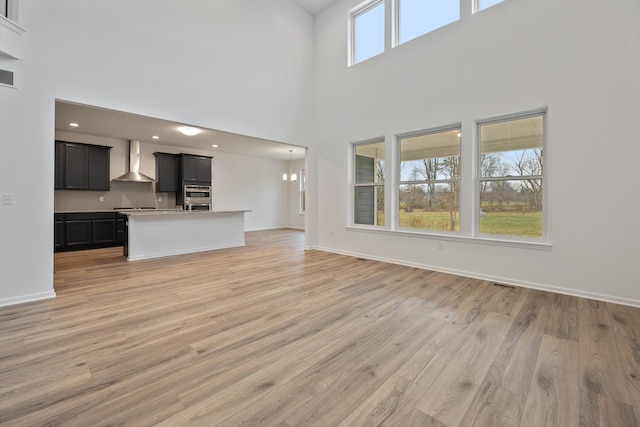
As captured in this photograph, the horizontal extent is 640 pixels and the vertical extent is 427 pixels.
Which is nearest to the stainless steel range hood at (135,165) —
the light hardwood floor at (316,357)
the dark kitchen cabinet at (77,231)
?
the dark kitchen cabinet at (77,231)

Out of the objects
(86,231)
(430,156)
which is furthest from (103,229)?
(430,156)

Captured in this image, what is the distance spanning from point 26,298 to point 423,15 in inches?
269

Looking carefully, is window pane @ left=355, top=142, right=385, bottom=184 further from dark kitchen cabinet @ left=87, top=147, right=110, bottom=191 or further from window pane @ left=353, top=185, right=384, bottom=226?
dark kitchen cabinet @ left=87, top=147, right=110, bottom=191

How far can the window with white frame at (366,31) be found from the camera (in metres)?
5.41

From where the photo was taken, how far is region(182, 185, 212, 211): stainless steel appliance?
7.91m

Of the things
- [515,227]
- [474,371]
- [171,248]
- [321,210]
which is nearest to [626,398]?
[474,371]

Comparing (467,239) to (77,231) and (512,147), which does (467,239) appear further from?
(77,231)

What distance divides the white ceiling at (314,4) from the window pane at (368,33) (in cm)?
80

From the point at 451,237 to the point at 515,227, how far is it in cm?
83

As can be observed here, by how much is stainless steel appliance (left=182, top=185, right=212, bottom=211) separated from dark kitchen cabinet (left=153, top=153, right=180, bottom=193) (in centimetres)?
34

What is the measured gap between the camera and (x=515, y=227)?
3859 mm

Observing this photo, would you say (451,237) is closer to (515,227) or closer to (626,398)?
(515,227)

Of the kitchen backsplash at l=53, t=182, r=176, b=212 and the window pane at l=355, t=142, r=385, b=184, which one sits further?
the kitchen backsplash at l=53, t=182, r=176, b=212

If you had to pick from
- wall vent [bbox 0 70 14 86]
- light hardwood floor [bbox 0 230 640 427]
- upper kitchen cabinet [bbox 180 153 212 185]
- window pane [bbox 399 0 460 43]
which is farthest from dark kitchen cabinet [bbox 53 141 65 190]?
window pane [bbox 399 0 460 43]
